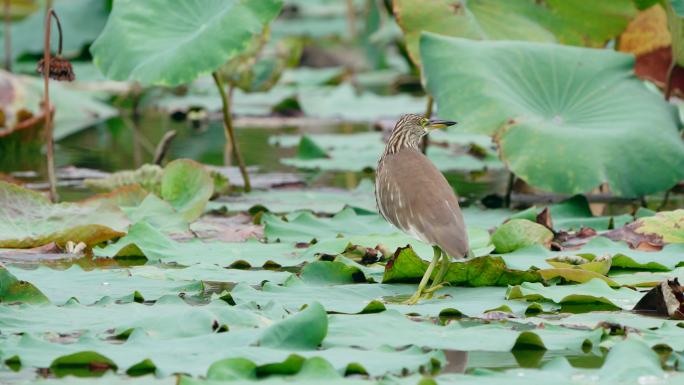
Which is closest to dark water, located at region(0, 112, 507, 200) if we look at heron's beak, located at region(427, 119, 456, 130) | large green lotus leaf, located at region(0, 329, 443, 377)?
heron's beak, located at region(427, 119, 456, 130)

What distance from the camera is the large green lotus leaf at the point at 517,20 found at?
285 inches

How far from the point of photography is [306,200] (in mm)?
6652

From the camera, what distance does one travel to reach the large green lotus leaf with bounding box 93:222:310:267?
4906 mm

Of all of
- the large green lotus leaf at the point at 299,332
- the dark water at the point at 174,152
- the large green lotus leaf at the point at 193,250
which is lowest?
the dark water at the point at 174,152

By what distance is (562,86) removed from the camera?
6.50 m

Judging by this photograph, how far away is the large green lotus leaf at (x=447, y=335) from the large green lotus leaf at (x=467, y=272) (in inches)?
23.7

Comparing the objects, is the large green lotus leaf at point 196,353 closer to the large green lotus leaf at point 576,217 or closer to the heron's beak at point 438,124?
the heron's beak at point 438,124

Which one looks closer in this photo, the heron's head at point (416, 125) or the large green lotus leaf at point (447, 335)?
the large green lotus leaf at point (447, 335)

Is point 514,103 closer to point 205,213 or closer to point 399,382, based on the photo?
point 205,213

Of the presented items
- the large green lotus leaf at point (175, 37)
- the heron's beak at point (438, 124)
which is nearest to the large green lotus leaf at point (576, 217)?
the heron's beak at point (438, 124)

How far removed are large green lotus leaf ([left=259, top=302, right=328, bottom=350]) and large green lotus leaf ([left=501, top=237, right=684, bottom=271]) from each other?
143cm

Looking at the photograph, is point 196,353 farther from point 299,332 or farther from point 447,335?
point 447,335

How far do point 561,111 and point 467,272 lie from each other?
2.17 metres

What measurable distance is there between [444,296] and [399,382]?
1.24 m
